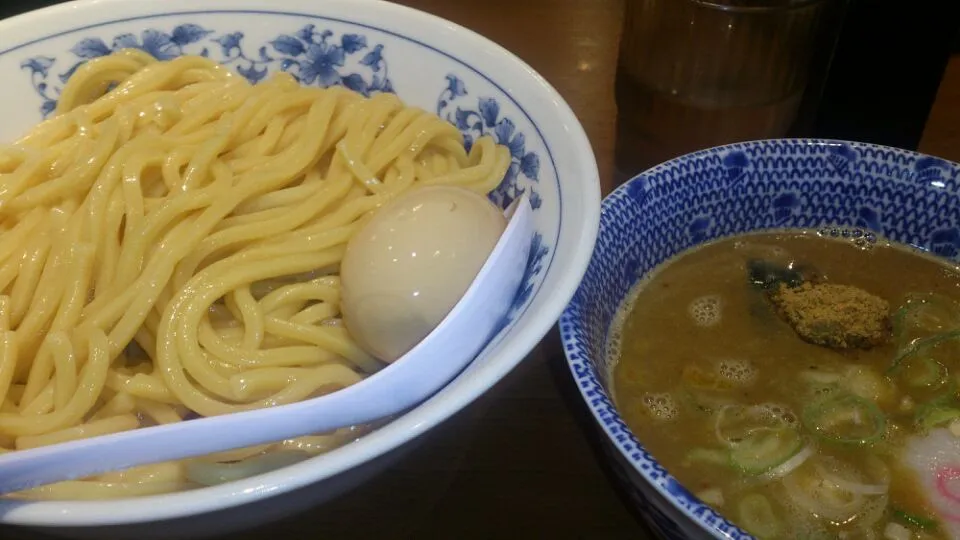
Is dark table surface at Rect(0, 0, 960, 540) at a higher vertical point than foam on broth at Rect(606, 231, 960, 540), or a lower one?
lower

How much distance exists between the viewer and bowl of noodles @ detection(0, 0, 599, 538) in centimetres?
67

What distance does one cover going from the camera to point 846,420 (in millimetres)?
833

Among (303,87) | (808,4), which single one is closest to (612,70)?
(808,4)

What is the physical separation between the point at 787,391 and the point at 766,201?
304mm

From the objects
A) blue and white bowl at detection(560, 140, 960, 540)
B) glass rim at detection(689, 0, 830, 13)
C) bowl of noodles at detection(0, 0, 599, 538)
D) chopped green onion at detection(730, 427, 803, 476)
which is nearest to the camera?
bowl of noodles at detection(0, 0, 599, 538)

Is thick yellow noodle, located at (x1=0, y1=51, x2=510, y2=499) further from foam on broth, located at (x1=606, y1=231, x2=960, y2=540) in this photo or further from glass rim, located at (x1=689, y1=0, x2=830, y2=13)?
glass rim, located at (x1=689, y1=0, x2=830, y2=13)

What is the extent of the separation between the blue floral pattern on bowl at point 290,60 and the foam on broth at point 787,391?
35 centimetres

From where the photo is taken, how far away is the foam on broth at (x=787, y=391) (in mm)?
769

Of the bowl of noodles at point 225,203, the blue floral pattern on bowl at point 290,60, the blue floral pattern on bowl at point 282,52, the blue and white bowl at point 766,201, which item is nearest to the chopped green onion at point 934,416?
the blue and white bowl at point 766,201

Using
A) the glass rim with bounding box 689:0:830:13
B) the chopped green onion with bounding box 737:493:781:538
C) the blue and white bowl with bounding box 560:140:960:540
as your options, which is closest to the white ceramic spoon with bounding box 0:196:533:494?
the blue and white bowl with bounding box 560:140:960:540

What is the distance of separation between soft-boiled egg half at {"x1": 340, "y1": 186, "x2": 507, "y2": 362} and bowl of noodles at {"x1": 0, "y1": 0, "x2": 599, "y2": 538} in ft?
0.18

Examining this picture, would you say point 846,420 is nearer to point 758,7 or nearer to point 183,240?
point 758,7

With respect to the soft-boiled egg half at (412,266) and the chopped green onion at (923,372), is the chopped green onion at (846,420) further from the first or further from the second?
the soft-boiled egg half at (412,266)

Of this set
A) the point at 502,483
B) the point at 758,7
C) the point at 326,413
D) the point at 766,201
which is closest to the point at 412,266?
the point at 326,413
